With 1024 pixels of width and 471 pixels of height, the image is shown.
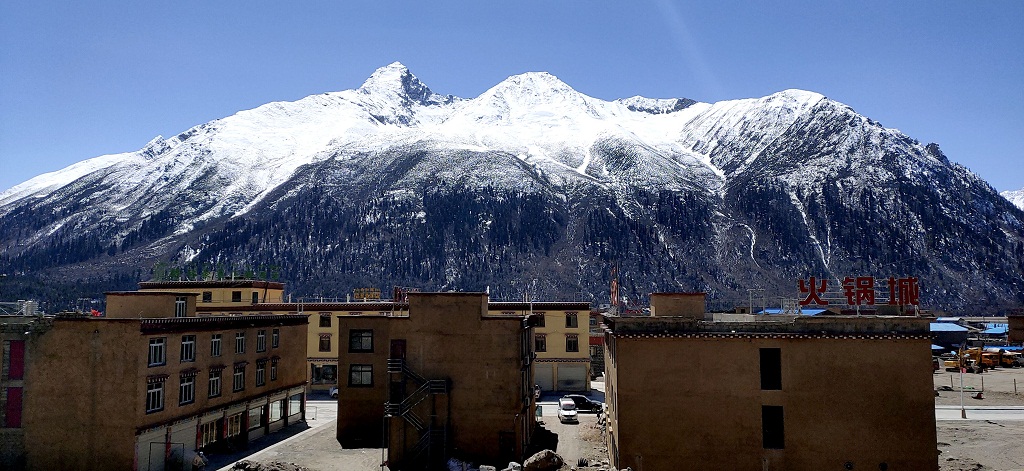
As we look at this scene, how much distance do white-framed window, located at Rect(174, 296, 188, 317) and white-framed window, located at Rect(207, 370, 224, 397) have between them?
4695 millimetres

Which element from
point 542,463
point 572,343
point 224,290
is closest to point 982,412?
point 572,343

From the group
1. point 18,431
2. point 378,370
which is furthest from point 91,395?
point 378,370

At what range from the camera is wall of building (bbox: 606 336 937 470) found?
38500mm

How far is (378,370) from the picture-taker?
55.8 meters

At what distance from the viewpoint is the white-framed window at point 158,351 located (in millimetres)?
44656

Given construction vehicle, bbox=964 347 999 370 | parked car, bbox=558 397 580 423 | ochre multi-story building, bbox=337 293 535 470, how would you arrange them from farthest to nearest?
construction vehicle, bbox=964 347 999 370 < parked car, bbox=558 397 580 423 < ochre multi-story building, bbox=337 293 535 470

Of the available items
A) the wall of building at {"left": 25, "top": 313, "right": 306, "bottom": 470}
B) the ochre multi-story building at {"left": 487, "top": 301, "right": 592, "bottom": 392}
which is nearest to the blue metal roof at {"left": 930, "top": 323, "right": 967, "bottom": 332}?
the ochre multi-story building at {"left": 487, "top": 301, "right": 592, "bottom": 392}

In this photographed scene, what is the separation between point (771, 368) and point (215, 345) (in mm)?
38002

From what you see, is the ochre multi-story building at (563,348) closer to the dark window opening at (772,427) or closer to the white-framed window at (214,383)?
the white-framed window at (214,383)

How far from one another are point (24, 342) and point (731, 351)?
138 ft

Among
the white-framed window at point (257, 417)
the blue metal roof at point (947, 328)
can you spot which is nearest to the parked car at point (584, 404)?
the white-framed window at point (257, 417)

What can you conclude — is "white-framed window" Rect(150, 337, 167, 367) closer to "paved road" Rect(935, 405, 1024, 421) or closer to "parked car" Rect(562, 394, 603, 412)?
"parked car" Rect(562, 394, 603, 412)

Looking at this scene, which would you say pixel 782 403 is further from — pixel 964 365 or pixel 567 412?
pixel 964 365

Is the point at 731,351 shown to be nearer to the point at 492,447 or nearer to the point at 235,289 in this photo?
the point at 492,447
